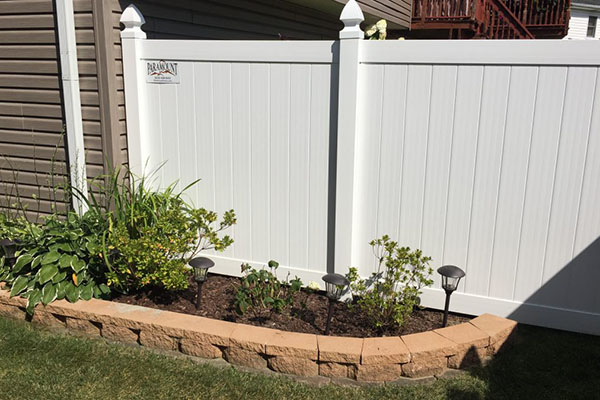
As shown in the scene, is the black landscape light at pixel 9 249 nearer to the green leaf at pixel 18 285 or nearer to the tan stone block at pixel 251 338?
the green leaf at pixel 18 285

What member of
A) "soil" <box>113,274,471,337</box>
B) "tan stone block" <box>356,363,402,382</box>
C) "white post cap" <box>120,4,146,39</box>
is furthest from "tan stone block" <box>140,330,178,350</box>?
"white post cap" <box>120,4,146,39</box>

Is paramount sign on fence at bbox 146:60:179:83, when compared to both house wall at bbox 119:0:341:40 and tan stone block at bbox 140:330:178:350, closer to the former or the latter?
house wall at bbox 119:0:341:40

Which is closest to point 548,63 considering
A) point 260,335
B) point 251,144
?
point 251,144

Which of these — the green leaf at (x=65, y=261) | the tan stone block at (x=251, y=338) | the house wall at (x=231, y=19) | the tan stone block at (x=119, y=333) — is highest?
the house wall at (x=231, y=19)

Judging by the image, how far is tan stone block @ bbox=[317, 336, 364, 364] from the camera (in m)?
3.29

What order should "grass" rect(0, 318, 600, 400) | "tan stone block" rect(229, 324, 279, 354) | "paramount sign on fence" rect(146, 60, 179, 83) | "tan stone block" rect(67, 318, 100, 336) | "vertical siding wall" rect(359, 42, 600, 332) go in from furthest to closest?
1. "paramount sign on fence" rect(146, 60, 179, 83)
2. "tan stone block" rect(67, 318, 100, 336)
3. "vertical siding wall" rect(359, 42, 600, 332)
4. "tan stone block" rect(229, 324, 279, 354)
5. "grass" rect(0, 318, 600, 400)

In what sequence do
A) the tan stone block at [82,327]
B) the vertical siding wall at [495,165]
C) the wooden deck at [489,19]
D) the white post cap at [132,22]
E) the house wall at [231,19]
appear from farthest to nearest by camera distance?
the wooden deck at [489,19]
the house wall at [231,19]
the white post cap at [132,22]
the tan stone block at [82,327]
the vertical siding wall at [495,165]

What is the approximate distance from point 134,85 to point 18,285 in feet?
6.00

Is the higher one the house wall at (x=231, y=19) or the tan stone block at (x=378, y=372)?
the house wall at (x=231, y=19)

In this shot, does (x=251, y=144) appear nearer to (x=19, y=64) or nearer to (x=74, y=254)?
(x=74, y=254)

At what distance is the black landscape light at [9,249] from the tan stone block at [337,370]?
2602 millimetres

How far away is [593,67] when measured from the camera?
3.41m

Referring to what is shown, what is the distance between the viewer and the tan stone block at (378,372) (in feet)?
10.8

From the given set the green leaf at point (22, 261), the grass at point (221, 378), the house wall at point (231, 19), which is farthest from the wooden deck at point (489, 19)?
the green leaf at point (22, 261)
